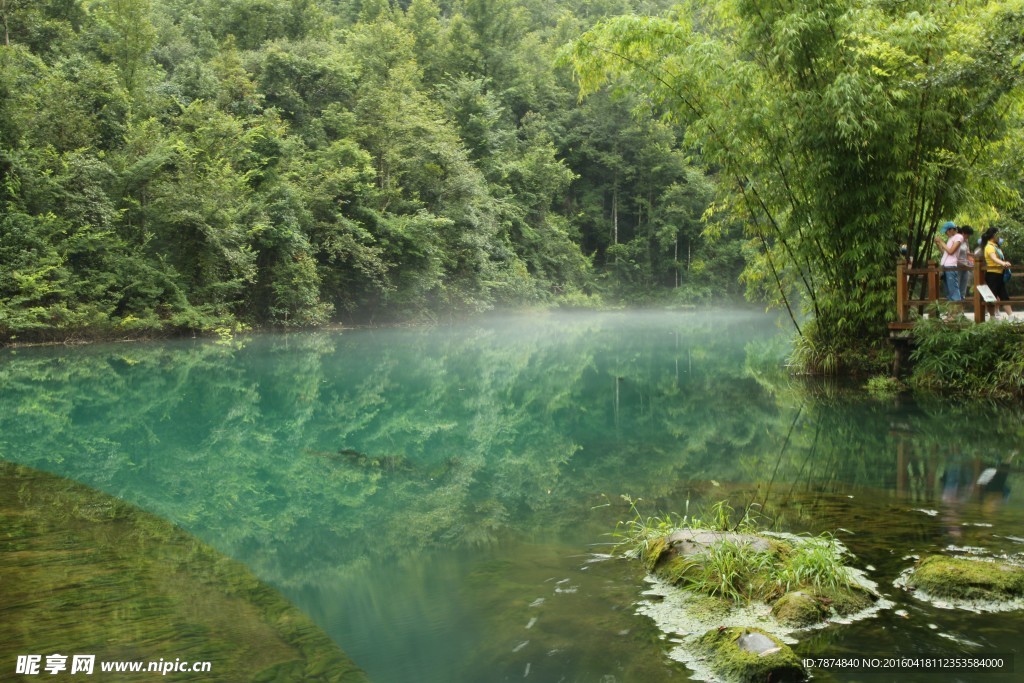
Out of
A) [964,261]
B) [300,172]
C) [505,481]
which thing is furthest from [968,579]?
[300,172]

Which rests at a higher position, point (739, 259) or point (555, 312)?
point (739, 259)

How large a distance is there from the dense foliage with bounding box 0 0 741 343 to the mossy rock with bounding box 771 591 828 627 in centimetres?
2010

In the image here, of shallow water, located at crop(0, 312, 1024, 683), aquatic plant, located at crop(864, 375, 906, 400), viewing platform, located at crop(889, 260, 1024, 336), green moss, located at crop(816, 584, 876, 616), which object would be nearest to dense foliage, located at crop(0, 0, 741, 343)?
shallow water, located at crop(0, 312, 1024, 683)

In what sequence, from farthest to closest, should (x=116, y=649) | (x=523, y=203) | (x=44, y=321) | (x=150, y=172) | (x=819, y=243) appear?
(x=523, y=203)
(x=150, y=172)
(x=44, y=321)
(x=819, y=243)
(x=116, y=649)

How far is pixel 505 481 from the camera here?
7430 mm

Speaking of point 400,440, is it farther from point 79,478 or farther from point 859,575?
point 859,575

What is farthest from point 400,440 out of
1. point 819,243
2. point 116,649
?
point 819,243

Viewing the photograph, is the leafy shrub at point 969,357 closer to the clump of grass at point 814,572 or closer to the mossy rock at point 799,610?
the clump of grass at point 814,572

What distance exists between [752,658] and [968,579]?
5.03ft

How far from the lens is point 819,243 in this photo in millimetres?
11625

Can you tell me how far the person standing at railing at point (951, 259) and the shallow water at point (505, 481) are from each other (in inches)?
79.7

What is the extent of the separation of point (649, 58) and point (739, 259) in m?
38.6

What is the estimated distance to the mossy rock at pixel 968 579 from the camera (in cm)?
386

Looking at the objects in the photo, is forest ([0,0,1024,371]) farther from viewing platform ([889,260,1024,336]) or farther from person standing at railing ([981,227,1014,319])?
person standing at railing ([981,227,1014,319])
